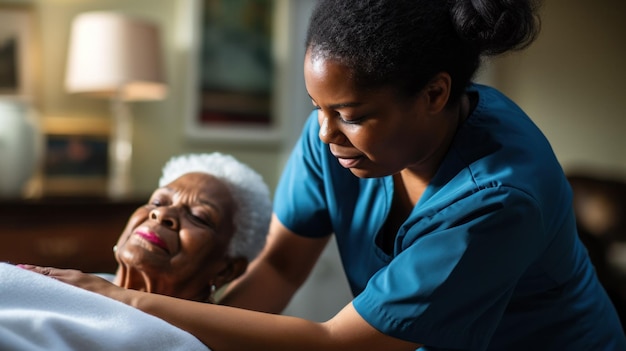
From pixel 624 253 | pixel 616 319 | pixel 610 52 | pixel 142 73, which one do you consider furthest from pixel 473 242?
pixel 610 52

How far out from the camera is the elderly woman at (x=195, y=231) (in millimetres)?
1401

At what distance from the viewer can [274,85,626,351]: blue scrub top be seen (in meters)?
1.07

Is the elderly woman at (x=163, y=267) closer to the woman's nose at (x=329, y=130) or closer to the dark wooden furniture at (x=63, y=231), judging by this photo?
the woman's nose at (x=329, y=130)

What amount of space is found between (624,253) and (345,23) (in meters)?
2.75

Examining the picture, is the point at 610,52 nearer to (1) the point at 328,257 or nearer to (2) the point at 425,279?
(1) the point at 328,257

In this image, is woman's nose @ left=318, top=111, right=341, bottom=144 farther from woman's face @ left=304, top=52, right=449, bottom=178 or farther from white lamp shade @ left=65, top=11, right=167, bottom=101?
white lamp shade @ left=65, top=11, right=167, bottom=101

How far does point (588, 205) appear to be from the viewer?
139 inches

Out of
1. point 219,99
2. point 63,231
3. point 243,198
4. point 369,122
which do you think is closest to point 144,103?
point 219,99

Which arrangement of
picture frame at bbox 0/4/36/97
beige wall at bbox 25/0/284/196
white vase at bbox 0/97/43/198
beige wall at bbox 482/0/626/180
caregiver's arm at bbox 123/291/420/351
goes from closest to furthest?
1. caregiver's arm at bbox 123/291/420/351
2. white vase at bbox 0/97/43/198
3. picture frame at bbox 0/4/36/97
4. beige wall at bbox 25/0/284/196
5. beige wall at bbox 482/0/626/180

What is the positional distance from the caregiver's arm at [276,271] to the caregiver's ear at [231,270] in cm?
3

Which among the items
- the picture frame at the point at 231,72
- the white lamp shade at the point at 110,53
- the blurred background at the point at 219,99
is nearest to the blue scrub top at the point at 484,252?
the blurred background at the point at 219,99

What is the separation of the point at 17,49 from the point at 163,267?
2214 millimetres

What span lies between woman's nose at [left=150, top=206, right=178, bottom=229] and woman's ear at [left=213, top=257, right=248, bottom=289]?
0.52 feet

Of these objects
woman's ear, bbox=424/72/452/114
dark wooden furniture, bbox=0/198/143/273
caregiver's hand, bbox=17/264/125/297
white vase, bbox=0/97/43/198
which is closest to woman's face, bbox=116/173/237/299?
caregiver's hand, bbox=17/264/125/297
